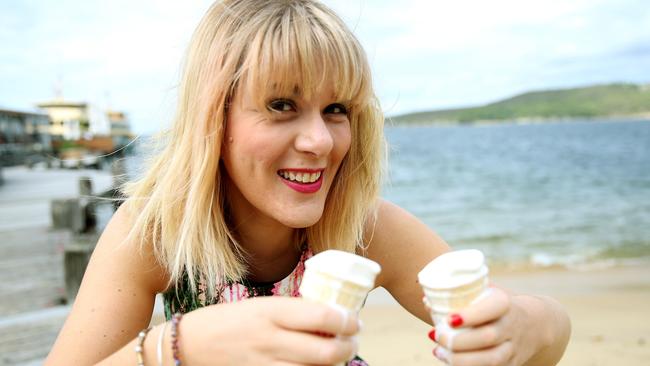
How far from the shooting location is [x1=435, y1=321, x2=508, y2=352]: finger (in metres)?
1.20

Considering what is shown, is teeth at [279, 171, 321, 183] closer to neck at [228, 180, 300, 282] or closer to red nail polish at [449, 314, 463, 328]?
neck at [228, 180, 300, 282]

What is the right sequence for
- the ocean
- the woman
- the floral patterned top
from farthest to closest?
1. the ocean
2. the floral patterned top
3. the woman

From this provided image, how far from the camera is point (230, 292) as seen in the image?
2.12m

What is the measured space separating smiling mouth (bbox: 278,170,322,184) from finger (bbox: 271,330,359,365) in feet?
2.39

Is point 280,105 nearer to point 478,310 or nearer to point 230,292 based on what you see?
point 230,292

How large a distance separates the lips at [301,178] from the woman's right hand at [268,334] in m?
0.60

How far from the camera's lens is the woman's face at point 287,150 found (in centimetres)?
179

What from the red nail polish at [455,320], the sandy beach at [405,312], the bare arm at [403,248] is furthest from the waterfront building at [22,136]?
the red nail polish at [455,320]

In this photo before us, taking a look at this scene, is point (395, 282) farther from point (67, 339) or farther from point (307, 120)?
point (67, 339)

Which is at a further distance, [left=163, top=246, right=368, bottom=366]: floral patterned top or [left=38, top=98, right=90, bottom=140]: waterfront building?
[left=38, top=98, right=90, bottom=140]: waterfront building

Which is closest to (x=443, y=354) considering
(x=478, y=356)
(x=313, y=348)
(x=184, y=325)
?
(x=478, y=356)

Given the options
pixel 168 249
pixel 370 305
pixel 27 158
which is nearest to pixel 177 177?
pixel 168 249

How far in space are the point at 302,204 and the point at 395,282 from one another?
696 millimetres

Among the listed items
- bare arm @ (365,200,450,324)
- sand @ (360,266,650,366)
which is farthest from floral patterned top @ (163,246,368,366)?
sand @ (360,266,650,366)
